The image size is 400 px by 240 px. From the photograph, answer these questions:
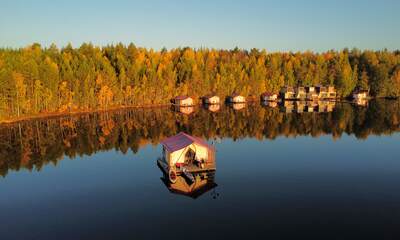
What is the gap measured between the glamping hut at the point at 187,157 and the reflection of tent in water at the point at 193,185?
0.80 metres

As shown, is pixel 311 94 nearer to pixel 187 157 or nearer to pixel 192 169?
pixel 187 157

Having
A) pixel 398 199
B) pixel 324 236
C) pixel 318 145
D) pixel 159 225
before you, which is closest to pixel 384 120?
pixel 318 145

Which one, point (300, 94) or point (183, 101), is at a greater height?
point (300, 94)

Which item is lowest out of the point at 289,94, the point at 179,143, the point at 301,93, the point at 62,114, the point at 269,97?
the point at 62,114

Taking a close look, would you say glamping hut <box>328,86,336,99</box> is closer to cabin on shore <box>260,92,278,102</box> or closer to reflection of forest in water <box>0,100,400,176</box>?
cabin on shore <box>260,92,278,102</box>

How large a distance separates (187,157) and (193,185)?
5.51 meters

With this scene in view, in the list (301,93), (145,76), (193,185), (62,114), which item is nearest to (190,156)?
(193,185)

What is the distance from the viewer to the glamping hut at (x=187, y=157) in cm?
4091

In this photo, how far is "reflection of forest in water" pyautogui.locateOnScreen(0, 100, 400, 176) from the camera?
55.8 m

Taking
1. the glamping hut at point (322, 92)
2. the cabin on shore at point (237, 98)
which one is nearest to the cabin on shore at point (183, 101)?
the cabin on shore at point (237, 98)

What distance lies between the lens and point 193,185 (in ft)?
124

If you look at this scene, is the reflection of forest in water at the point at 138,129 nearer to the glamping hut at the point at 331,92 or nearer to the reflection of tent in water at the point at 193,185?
the reflection of tent in water at the point at 193,185

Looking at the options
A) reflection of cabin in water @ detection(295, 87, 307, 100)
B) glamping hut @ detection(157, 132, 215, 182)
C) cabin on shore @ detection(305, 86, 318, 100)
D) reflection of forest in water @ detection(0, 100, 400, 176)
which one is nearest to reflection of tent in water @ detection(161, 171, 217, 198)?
glamping hut @ detection(157, 132, 215, 182)

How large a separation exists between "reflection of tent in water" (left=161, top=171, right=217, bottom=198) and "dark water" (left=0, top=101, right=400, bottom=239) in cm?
85
